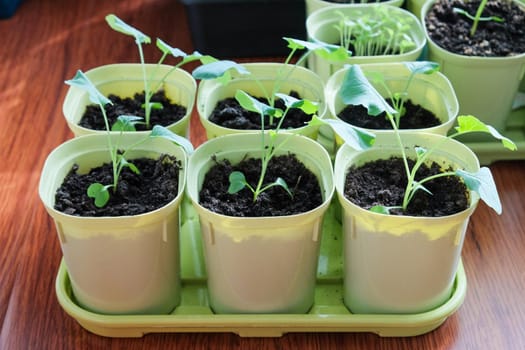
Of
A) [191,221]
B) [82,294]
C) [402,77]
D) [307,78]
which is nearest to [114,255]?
[82,294]

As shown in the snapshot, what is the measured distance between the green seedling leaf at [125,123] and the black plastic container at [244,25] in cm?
41

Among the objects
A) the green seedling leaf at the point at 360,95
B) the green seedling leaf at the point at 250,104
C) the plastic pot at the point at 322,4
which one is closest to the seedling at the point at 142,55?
the green seedling leaf at the point at 250,104

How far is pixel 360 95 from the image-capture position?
0.71 meters

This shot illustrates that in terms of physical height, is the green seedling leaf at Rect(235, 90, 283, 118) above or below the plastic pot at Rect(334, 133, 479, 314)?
above

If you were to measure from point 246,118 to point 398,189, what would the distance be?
0.87ft

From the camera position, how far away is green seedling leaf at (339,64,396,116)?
27.5 inches

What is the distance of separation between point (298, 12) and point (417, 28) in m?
0.29

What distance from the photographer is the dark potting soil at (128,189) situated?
2.53ft

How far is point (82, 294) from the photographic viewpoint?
31.9 inches

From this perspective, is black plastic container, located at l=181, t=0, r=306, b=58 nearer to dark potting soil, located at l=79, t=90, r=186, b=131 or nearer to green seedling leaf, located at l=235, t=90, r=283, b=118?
dark potting soil, located at l=79, t=90, r=186, b=131

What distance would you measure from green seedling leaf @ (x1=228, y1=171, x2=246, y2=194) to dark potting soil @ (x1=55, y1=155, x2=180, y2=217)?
7 cm

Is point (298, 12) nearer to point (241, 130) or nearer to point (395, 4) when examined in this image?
point (395, 4)

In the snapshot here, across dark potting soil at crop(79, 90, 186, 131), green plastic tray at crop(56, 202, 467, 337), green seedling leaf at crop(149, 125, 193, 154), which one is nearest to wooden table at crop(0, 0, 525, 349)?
green plastic tray at crop(56, 202, 467, 337)

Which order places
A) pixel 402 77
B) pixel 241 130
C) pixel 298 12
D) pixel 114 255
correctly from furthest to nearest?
pixel 298 12, pixel 402 77, pixel 241 130, pixel 114 255
